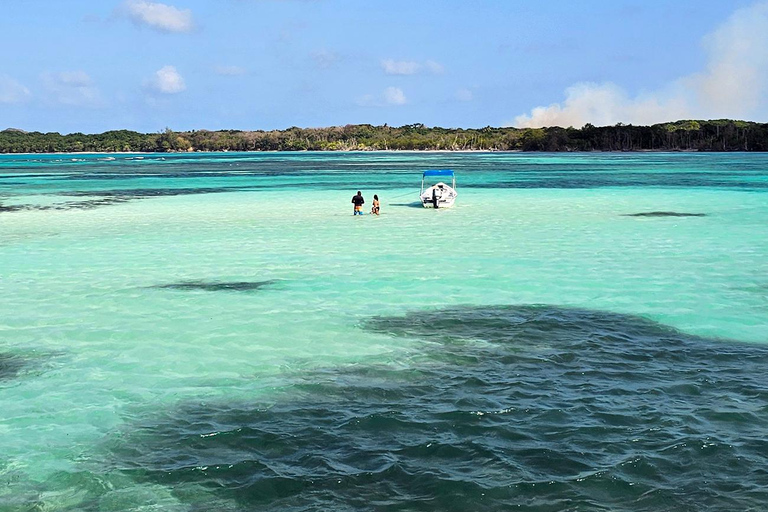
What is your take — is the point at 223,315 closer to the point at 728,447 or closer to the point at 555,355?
the point at 555,355

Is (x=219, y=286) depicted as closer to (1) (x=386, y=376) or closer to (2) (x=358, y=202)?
(1) (x=386, y=376)

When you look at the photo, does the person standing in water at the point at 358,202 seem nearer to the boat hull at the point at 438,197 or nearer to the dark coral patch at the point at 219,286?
the boat hull at the point at 438,197

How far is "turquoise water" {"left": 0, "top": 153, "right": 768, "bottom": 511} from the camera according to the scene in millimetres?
7859

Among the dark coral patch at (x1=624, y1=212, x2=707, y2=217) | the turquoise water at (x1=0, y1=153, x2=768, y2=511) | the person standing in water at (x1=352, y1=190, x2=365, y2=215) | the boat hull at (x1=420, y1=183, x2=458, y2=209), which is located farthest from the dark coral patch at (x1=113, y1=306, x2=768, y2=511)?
the boat hull at (x1=420, y1=183, x2=458, y2=209)

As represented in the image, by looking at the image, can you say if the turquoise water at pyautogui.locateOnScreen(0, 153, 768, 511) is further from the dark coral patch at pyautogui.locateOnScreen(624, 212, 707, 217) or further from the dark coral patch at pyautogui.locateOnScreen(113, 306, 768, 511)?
the dark coral patch at pyautogui.locateOnScreen(624, 212, 707, 217)

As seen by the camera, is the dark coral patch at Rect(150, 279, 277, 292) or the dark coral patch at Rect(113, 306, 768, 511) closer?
the dark coral patch at Rect(113, 306, 768, 511)

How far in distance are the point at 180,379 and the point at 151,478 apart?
338 centimetres

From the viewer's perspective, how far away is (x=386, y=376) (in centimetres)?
1123

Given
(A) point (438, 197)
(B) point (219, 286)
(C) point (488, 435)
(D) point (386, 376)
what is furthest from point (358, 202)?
(C) point (488, 435)

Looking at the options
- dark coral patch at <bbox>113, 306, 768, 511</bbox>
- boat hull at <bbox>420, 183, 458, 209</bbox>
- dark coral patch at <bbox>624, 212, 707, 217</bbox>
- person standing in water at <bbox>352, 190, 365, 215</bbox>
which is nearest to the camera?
dark coral patch at <bbox>113, 306, 768, 511</bbox>

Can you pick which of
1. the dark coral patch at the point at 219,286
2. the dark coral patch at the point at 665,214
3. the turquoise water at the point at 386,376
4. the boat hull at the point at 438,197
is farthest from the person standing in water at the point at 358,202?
the dark coral patch at the point at 219,286

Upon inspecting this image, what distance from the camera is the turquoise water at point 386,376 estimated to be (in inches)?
309

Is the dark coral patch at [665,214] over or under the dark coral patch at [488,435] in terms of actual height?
over

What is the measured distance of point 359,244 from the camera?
25125mm
